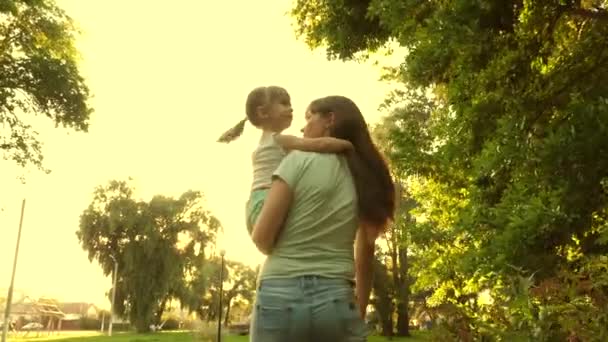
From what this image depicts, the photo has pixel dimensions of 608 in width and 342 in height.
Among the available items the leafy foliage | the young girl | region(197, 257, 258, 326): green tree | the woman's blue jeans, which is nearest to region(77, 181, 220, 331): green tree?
region(197, 257, 258, 326): green tree

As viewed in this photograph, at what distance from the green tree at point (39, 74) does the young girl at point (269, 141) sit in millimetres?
19521

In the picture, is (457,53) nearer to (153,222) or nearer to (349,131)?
Answer: (349,131)

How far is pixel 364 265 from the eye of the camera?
1.99 metres

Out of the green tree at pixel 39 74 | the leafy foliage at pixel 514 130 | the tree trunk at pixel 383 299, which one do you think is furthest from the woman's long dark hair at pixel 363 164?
the tree trunk at pixel 383 299

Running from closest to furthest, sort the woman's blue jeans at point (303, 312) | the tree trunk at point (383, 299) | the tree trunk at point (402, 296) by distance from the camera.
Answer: the woman's blue jeans at point (303, 312) → the tree trunk at point (402, 296) → the tree trunk at point (383, 299)

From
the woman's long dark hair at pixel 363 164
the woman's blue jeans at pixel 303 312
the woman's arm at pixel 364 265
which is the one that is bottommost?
the woman's blue jeans at pixel 303 312

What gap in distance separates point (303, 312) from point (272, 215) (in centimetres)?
29

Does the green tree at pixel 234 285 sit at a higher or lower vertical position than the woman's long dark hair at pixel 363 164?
higher

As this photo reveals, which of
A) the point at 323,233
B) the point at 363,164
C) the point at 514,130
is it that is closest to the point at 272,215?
the point at 323,233

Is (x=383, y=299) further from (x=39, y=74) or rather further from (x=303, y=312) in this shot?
(x=303, y=312)

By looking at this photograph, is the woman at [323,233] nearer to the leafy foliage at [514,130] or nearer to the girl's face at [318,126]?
the girl's face at [318,126]

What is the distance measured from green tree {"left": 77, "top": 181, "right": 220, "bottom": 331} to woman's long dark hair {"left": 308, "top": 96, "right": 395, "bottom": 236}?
42630mm

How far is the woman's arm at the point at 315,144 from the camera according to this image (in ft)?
6.32

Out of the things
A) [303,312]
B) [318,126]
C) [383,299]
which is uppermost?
[383,299]
